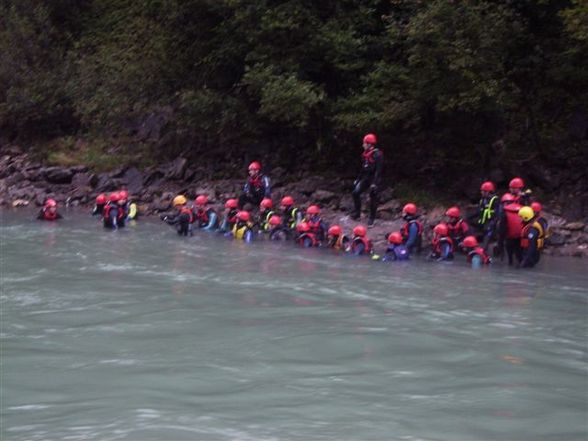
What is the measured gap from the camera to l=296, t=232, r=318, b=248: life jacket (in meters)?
17.3

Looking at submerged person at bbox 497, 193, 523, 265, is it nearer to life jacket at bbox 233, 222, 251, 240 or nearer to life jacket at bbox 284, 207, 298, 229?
life jacket at bbox 284, 207, 298, 229

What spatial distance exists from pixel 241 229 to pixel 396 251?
377cm

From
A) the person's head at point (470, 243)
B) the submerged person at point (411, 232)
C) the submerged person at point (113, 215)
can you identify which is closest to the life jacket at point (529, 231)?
the person's head at point (470, 243)

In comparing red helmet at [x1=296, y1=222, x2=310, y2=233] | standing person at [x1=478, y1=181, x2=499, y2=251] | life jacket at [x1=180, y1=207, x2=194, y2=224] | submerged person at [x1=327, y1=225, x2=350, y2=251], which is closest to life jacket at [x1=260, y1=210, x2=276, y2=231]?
red helmet at [x1=296, y1=222, x2=310, y2=233]

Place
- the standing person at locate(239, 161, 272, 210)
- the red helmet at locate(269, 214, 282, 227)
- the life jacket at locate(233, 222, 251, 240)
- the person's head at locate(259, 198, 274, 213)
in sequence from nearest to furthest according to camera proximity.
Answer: the red helmet at locate(269, 214, 282, 227) → the life jacket at locate(233, 222, 251, 240) → the person's head at locate(259, 198, 274, 213) → the standing person at locate(239, 161, 272, 210)

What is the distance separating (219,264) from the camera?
48.6ft

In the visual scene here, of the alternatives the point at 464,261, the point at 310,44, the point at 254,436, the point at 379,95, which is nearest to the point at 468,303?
the point at 464,261

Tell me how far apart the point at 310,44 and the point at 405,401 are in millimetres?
15255

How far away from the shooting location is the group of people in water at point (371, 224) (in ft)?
51.0

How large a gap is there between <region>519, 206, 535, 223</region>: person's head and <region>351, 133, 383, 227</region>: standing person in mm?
4136

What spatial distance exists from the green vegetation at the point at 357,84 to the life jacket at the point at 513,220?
3878 mm

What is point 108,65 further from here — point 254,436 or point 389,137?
point 254,436

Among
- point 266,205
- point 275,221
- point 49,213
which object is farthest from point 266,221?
point 49,213

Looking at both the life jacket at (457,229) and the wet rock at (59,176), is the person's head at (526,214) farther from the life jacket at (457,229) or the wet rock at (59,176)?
the wet rock at (59,176)
